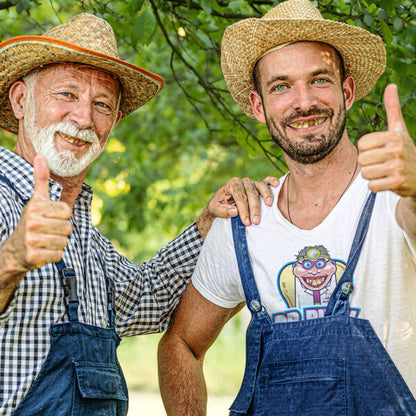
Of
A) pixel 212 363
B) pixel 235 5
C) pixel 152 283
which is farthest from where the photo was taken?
pixel 212 363

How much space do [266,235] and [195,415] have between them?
2.84 ft

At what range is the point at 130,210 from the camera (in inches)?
246

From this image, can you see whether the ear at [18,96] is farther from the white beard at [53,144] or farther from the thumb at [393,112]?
the thumb at [393,112]

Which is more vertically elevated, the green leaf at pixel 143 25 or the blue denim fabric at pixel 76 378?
the green leaf at pixel 143 25

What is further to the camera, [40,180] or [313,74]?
[313,74]

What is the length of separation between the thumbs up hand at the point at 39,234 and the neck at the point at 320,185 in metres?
0.99

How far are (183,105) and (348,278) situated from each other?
5.04 meters

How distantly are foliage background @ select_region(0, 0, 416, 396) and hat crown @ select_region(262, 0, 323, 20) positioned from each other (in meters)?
0.34

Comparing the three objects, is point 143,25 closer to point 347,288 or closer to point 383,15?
point 383,15

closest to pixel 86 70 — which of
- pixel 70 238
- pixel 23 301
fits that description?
pixel 70 238

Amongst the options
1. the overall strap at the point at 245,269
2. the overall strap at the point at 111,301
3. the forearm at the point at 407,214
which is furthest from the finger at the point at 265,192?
the overall strap at the point at 111,301

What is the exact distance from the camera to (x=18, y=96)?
291 centimetres

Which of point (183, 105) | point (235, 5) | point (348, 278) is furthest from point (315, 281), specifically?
point (183, 105)

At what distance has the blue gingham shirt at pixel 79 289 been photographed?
2.34 meters
